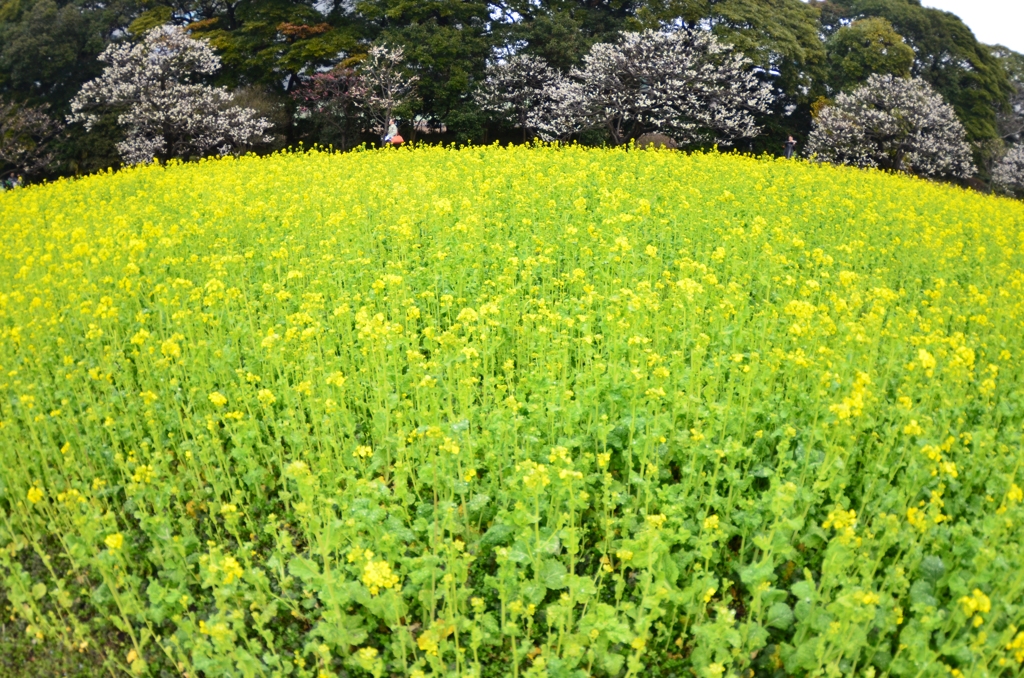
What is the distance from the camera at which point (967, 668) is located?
2.92 metres

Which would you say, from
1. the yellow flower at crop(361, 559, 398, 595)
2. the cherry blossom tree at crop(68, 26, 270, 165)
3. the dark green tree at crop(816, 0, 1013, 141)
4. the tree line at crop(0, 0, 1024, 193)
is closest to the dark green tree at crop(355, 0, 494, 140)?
the tree line at crop(0, 0, 1024, 193)

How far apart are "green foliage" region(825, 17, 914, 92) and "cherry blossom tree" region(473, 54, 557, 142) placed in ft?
41.1

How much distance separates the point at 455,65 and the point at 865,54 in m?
16.6

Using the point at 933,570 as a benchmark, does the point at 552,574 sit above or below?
below

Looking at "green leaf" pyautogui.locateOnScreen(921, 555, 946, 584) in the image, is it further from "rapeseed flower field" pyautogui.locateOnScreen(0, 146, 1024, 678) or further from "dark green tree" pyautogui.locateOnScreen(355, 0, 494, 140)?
"dark green tree" pyautogui.locateOnScreen(355, 0, 494, 140)

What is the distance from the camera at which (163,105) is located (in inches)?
821

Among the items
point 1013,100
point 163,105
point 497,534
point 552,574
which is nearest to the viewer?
point 552,574

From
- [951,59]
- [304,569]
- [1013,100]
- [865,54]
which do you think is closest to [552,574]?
[304,569]

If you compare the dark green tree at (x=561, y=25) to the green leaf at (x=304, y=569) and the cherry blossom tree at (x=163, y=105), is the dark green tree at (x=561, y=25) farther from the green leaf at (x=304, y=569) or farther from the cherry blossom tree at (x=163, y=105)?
the green leaf at (x=304, y=569)

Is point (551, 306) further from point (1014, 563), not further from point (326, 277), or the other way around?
point (1014, 563)

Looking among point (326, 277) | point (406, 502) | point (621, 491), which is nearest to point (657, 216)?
point (326, 277)

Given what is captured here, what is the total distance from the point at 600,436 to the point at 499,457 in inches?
25.5

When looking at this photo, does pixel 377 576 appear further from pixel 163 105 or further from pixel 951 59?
pixel 951 59

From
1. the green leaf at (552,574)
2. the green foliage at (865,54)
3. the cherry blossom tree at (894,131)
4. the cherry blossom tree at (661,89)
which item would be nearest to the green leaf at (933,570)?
the green leaf at (552,574)
